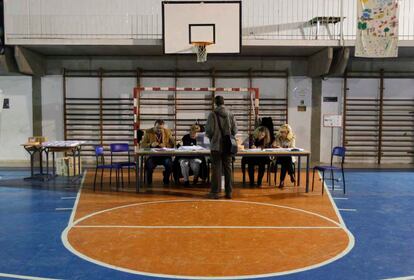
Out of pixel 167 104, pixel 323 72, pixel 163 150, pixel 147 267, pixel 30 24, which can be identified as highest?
pixel 30 24

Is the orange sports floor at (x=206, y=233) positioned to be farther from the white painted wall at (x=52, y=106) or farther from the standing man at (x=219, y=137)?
the white painted wall at (x=52, y=106)

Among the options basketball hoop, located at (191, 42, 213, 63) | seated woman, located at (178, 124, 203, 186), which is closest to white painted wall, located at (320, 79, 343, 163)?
basketball hoop, located at (191, 42, 213, 63)

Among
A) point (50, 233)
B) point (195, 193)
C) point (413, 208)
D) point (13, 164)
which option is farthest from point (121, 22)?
point (413, 208)

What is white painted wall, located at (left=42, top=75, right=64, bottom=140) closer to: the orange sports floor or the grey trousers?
the orange sports floor

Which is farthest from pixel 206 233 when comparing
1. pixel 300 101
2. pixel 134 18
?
pixel 134 18

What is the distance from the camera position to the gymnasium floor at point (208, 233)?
416cm

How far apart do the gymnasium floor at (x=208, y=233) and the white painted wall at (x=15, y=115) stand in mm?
4027

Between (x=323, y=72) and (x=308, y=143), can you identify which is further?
(x=308, y=143)

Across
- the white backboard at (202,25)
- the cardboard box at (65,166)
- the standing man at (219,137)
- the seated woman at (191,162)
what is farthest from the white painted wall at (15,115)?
the standing man at (219,137)

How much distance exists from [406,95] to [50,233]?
992 cm

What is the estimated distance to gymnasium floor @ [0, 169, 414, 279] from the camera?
13.6 ft

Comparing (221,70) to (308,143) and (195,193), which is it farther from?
(195,193)

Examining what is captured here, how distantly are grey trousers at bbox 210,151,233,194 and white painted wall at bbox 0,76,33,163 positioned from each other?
21.2 feet

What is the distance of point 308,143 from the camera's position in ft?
39.5
